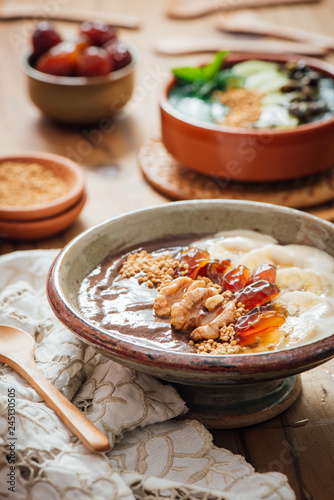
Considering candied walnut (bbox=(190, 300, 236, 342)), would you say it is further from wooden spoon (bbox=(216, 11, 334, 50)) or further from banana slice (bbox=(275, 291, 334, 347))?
wooden spoon (bbox=(216, 11, 334, 50))

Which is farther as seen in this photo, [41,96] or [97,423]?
[41,96]

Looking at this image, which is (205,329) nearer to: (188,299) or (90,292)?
(188,299)

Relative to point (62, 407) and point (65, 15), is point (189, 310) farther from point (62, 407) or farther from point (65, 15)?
point (65, 15)

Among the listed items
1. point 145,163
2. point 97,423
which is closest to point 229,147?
point 145,163

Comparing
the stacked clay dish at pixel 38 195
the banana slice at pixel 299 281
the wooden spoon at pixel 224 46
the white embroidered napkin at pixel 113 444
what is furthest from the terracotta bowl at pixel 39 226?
the wooden spoon at pixel 224 46

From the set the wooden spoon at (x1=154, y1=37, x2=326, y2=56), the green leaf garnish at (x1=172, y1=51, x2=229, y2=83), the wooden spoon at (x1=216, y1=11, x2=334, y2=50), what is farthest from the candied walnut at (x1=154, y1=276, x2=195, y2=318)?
the wooden spoon at (x1=216, y1=11, x2=334, y2=50)

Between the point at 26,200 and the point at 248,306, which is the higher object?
the point at 248,306
